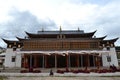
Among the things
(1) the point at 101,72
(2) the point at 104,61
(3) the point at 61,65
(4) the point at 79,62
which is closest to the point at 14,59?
(3) the point at 61,65

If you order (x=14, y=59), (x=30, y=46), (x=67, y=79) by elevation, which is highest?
(x=30, y=46)

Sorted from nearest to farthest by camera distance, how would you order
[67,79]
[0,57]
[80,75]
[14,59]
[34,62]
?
[67,79], [80,75], [34,62], [14,59], [0,57]

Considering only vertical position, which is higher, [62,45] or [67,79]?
[62,45]

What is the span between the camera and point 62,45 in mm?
28984

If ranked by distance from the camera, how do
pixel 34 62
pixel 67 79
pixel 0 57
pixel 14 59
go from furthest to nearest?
pixel 0 57, pixel 14 59, pixel 34 62, pixel 67 79

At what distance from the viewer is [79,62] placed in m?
29.0

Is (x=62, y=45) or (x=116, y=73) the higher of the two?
(x=62, y=45)

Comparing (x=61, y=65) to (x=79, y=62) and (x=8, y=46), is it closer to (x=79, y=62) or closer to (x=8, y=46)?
(x=79, y=62)

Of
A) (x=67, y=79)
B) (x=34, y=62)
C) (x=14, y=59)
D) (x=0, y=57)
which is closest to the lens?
(x=67, y=79)

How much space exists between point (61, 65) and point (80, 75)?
1219 centimetres

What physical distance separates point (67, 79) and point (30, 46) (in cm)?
1478

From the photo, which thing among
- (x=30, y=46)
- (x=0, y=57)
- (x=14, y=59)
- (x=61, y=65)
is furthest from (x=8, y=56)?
(x=0, y=57)

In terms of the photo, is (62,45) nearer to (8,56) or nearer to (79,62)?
(79,62)

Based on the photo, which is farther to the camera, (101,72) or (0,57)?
(0,57)
